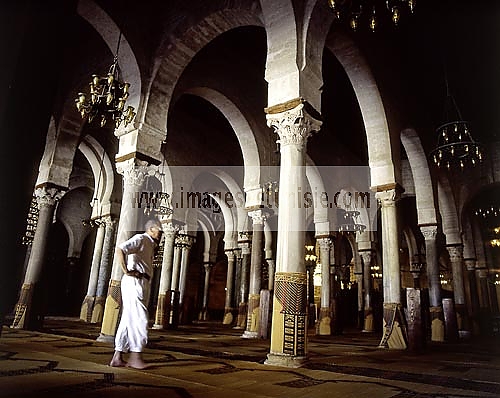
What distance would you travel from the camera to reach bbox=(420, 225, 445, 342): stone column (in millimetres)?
12172

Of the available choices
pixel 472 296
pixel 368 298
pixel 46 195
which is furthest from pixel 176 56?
pixel 472 296

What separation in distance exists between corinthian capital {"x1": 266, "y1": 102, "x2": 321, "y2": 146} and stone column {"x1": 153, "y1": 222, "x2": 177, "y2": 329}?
823 cm

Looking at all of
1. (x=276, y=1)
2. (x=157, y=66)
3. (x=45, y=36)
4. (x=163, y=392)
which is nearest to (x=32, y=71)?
(x=45, y=36)

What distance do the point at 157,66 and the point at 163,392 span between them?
7667 millimetres

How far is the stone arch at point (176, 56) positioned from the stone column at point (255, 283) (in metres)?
4.36

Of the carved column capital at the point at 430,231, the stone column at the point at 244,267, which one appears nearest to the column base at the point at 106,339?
the stone column at the point at 244,267

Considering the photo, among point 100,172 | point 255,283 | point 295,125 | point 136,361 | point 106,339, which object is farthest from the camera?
point 100,172

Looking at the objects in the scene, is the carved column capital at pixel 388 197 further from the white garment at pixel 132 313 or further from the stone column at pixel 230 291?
the stone column at pixel 230 291

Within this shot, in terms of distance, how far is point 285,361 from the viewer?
197 inches

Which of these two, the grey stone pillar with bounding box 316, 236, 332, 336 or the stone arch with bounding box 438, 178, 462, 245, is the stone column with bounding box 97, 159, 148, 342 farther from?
the stone arch with bounding box 438, 178, 462, 245

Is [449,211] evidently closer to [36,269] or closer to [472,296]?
[472,296]

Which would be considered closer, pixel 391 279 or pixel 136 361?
pixel 136 361

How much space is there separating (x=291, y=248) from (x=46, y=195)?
8.22m

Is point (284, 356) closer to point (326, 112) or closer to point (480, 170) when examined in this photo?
point (326, 112)
